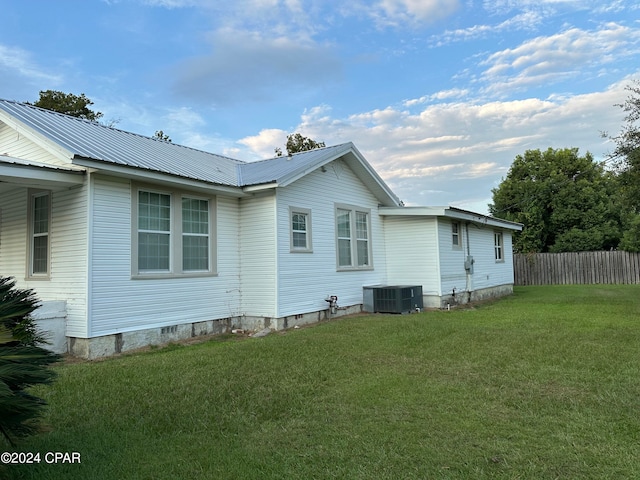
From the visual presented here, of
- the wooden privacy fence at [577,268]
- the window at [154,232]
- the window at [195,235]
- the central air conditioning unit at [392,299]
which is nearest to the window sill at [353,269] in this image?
the central air conditioning unit at [392,299]

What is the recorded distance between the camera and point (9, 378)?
99.4 inches

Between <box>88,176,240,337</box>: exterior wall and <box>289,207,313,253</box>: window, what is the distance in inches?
97.2

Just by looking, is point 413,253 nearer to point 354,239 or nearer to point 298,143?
point 354,239

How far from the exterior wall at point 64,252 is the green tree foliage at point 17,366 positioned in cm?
519

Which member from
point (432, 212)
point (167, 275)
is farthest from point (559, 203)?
point (167, 275)

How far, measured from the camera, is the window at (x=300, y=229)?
432 inches

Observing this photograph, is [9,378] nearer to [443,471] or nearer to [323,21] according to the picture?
[443,471]

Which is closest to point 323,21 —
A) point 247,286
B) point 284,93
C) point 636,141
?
point 284,93

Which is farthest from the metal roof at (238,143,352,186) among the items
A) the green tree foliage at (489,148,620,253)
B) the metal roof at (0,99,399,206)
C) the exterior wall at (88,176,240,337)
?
the green tree foliage at (489,148,620,253)

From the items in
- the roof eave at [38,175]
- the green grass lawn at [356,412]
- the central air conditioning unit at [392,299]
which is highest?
the roof eave at [38,175]

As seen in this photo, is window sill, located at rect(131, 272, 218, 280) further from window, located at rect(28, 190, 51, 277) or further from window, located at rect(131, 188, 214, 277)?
window, located at rect(28, 190, 51, 277)

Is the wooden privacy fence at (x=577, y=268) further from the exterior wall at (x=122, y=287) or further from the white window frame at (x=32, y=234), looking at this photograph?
the white window frame at (x=32, y=234)

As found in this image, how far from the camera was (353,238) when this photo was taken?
13.2 metres

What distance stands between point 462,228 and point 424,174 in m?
8.50
